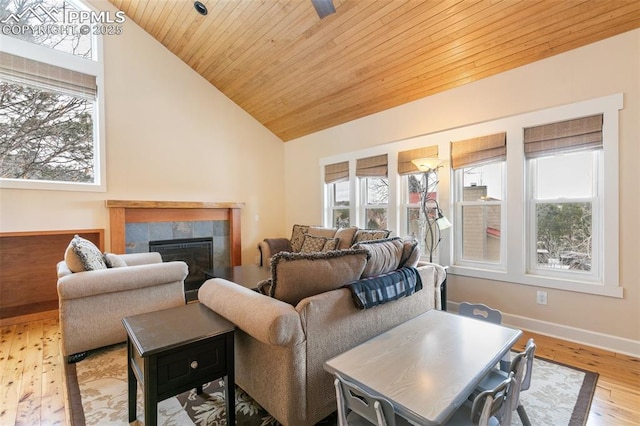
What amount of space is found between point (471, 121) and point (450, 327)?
2601mm

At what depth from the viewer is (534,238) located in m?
3.06

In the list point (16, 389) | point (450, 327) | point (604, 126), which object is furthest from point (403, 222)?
point (16, 389)

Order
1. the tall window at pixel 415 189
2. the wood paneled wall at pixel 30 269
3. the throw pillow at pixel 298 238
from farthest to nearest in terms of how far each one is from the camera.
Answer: the throw pillow at pixel 298 238 → the tall window at pixel 415 189 → the wood paneled wall at pixel 30 269

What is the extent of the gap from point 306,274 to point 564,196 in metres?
2.85

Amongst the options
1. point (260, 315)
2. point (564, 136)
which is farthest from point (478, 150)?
point (260, 315)

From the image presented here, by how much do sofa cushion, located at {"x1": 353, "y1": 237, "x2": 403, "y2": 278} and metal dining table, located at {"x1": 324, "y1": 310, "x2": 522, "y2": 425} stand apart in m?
0.40

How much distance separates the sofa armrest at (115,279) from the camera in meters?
2.31

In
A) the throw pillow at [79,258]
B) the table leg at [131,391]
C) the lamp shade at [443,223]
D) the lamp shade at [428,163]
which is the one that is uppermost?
the lamp shade at [428,163]

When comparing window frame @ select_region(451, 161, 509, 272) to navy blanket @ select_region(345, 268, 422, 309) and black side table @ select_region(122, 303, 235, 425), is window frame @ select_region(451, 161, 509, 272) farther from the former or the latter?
black side table @ select_region(122, 303, 235, 425)

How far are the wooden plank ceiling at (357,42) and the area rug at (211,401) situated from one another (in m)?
2.86

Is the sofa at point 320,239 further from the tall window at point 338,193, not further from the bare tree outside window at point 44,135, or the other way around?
the bare tree outside window at point 44,135

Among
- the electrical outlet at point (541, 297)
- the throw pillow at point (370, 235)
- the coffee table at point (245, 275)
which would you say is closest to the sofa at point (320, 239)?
the throw pillow at point (370, 235)

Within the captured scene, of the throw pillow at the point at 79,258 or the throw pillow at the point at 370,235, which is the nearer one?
the throw pillow at the point at 79,258

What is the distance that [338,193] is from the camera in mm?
5156
